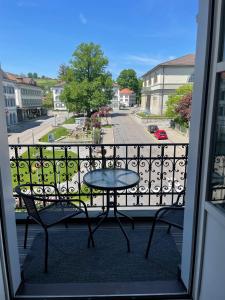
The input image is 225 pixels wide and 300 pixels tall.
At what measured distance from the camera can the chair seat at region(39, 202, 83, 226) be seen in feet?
6.45

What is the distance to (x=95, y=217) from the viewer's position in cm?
264

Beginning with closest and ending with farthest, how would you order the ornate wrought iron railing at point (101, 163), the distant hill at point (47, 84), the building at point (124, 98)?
the ornate wrought iron railing at point (101, 163), the distant hill at point (47, 84), the building at point (124, 98)

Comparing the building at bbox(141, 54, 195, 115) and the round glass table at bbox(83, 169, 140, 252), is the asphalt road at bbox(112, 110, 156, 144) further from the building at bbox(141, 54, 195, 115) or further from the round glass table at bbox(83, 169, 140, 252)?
the round glass table at bbox(83, 169, 140, 252)

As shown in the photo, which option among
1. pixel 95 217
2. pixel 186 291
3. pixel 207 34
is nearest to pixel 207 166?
pixel 207 34

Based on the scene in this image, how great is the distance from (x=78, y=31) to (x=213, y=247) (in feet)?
103

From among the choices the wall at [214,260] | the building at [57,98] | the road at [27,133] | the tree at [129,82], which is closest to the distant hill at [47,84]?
the building at [57,98]

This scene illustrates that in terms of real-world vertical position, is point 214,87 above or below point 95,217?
above

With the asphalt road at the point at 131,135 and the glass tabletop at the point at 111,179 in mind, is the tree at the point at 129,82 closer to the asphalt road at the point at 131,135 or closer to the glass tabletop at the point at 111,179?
the asphalt road at the point at 131,135

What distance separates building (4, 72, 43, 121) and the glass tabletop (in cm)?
3026

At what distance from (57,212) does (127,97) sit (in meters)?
55.0

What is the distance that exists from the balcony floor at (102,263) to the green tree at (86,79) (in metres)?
27.6

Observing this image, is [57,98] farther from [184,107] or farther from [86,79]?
[184,107]

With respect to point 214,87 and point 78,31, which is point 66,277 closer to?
point 214,87

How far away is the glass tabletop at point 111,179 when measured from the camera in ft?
6.77
